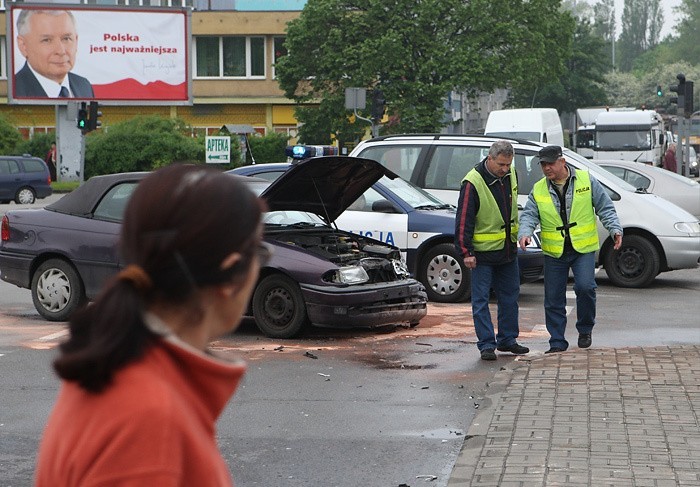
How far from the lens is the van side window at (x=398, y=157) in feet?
52.8

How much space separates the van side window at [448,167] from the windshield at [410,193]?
1042 mm

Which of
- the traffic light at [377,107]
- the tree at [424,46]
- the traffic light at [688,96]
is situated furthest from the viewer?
the tree at [424,46]

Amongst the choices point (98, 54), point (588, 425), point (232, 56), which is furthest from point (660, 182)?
point (232, 56)

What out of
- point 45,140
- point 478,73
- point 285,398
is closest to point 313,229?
point 285,398

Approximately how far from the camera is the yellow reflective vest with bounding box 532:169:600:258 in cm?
1015

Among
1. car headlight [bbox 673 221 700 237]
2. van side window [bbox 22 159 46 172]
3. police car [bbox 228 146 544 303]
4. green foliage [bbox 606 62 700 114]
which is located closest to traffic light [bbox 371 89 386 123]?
van side window [bbox 22 159 46 172]

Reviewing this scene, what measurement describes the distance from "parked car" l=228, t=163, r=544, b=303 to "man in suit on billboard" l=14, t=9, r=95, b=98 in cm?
4016

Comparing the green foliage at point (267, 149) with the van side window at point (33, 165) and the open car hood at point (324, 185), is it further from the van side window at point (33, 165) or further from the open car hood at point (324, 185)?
the open car hood at point (324, 185)

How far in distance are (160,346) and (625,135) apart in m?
45.7

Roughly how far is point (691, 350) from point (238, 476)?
16.7 feet

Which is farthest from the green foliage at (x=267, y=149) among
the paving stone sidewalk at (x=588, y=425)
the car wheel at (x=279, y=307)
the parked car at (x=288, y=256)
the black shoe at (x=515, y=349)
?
the paving stone sidewalk at (x=588, y=425)

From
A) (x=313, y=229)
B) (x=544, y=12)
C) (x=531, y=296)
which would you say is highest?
(x=544, y=12)

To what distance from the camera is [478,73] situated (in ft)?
170

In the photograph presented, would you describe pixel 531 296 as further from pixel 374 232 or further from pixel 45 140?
pixel 45 140
